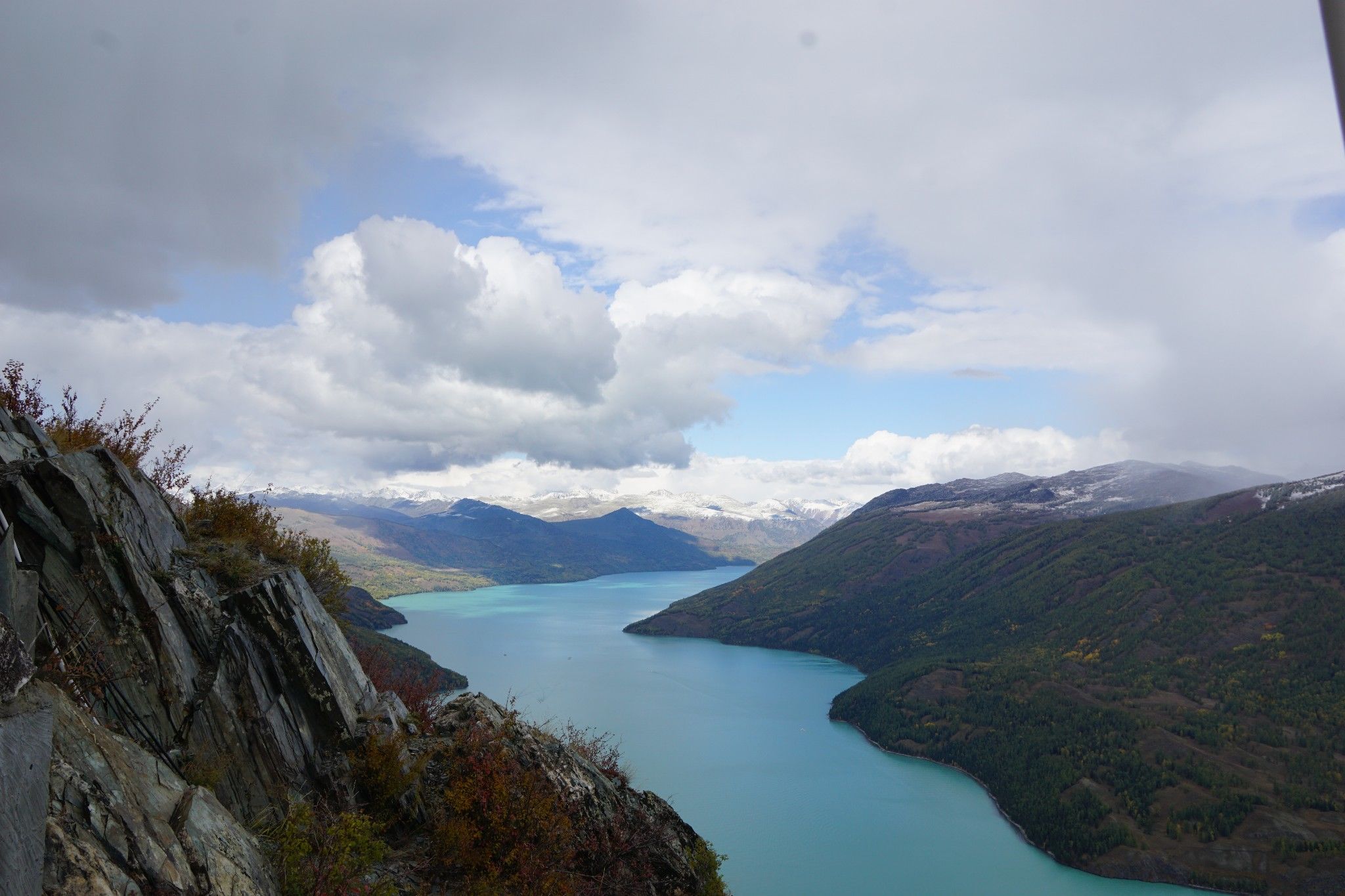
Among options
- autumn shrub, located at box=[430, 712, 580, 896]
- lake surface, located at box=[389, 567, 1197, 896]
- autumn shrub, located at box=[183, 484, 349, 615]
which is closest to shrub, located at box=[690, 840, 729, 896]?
autumn shrub, located at box=[430, 712, 580, 896]

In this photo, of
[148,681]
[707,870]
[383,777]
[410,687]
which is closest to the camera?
[148,681]

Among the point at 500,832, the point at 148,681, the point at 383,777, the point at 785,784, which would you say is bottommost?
the point at 785,784

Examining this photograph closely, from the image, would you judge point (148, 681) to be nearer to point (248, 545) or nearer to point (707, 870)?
point (248, 545)

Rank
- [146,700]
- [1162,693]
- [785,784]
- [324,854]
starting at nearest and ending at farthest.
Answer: [324,854], [146,700], [785,784], [1162,693]

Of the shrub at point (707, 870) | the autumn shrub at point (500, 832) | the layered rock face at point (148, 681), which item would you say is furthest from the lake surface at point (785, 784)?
the layered rock face at point (148, 681)

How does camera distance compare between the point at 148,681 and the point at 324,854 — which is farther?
the point at 148,681

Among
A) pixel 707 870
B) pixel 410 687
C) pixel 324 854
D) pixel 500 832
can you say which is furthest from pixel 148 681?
pixel 707 870
